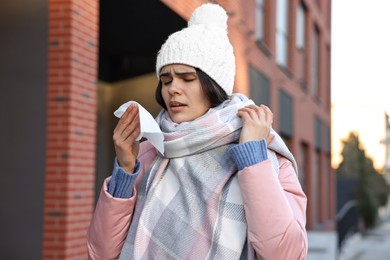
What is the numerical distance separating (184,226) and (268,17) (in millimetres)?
13866

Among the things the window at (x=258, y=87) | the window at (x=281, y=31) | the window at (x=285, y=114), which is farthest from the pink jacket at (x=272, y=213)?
the window at (x=281, y=31)

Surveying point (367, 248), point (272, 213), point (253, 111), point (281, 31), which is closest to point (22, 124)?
point (253, 111)

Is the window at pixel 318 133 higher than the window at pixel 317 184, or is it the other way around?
the window at pixel 318 133

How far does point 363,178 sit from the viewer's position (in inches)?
1458

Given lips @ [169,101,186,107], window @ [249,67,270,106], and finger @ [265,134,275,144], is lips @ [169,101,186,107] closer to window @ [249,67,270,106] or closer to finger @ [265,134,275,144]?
finger @ [265,134,275,144]

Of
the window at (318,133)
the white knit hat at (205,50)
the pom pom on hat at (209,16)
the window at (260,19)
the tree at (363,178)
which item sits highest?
the window at (260,19)

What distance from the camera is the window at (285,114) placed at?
16641 mm

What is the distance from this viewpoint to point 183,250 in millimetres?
2242

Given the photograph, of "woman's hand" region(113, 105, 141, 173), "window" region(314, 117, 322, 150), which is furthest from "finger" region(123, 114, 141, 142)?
"window" region(314, 117, 322, 150)

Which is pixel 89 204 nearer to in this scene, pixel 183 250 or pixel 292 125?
pixel 183 250

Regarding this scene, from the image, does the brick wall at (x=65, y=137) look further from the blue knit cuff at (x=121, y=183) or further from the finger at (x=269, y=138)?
the finger at (x=269, y=138)

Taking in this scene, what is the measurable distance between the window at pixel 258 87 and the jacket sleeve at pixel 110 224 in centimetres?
1055

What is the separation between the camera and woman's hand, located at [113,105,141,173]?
7.61ft

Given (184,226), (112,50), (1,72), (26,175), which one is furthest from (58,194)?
(112,50)
